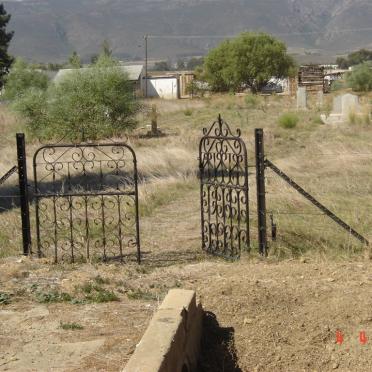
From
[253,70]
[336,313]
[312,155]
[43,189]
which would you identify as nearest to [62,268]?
[336,313]

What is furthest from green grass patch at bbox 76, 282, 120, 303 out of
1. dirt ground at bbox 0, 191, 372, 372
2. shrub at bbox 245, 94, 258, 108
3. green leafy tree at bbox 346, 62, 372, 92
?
green leafy tree at bbox 346, 62, 372, 92

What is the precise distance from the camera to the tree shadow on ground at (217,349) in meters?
4.85

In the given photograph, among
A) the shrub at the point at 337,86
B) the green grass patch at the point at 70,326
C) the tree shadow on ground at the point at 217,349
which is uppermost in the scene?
the shrub at the point at 337,86

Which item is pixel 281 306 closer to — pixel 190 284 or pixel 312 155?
pixel 190 284

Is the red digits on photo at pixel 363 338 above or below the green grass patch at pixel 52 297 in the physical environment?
below

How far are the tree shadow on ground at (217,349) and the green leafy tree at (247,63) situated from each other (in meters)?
45.2

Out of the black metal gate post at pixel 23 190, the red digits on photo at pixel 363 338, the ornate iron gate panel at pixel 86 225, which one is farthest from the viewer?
the black metal gate post at pixel 23 190

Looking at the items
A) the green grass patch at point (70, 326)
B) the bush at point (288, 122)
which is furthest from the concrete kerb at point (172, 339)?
the bush at point (288, 122)

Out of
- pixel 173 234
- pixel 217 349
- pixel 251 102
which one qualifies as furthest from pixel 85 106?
pixel 217 349

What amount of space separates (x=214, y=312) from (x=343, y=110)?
18900 millimetres

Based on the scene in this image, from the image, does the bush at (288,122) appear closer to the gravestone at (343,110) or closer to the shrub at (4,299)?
the gravestone at (343,110)

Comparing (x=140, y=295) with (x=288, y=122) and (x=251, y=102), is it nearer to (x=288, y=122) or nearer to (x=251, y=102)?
(x=288, y=122)

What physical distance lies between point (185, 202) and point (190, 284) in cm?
460

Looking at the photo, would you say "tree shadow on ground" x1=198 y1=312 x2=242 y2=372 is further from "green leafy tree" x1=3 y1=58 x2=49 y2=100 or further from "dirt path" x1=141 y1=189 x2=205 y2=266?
"green leafy tree" x1=3 y1=58 x2=49 y2=100
